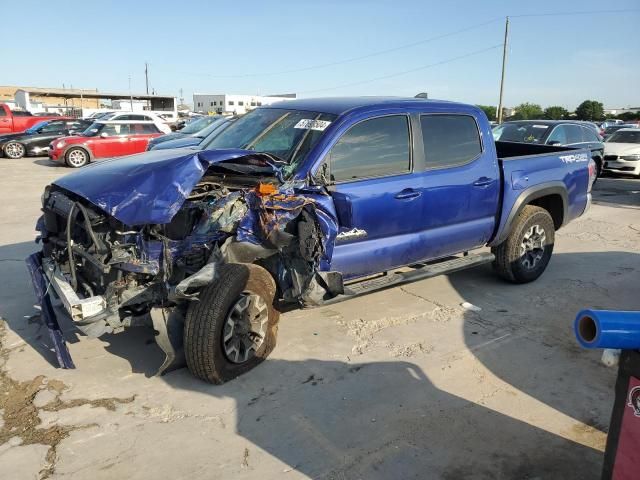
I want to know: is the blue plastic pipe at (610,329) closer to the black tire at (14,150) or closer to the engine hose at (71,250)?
the engine hose at (71,250)

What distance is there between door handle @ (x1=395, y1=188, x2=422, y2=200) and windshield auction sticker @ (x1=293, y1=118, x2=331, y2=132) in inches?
32.7

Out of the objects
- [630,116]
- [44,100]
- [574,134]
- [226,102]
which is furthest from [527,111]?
[44,100]

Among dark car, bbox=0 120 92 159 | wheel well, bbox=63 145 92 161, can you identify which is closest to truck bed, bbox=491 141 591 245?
wheel well, bbox=63 145 92 161

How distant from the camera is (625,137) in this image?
1678cm

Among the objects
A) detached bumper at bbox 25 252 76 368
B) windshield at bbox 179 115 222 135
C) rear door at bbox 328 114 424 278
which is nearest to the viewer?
detached bumper at bbox 25 252 76 368

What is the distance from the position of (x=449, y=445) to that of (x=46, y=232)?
139 inches

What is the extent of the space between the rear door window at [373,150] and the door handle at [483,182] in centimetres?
85

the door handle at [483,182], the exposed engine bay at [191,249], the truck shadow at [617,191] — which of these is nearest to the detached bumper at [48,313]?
the exposed engine bay at [191,249]

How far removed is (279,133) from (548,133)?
31.5ft

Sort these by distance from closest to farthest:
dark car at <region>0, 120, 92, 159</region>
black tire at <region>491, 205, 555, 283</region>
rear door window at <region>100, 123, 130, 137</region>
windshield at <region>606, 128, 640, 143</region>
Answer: black tire at <region>491, 205, 555, 283</region> < windshield at <region>606, 128, 640, 143</region> < rear door window at <region>100, 123, 130, 137</region> < dark car at <region>0, 120, 92, 159</region>

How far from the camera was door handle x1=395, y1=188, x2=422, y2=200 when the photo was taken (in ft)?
14.5

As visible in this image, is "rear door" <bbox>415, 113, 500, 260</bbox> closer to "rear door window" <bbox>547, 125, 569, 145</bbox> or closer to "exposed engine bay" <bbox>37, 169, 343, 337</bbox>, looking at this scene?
"exposed engine bay" <bbox>37, 169, 343, 337</bbox>

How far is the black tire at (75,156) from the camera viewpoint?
53.4 feet

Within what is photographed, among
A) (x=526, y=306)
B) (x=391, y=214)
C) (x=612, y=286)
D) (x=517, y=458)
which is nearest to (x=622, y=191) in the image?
(x=612, y=286)
